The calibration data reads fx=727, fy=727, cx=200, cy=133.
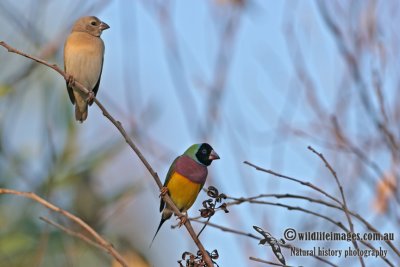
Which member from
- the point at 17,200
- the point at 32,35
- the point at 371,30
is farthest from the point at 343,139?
the point at 17,200

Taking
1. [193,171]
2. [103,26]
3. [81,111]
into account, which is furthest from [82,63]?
[193,171]

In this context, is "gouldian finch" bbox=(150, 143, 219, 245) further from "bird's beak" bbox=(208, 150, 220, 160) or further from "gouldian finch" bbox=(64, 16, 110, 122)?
"gouldian finch" bbox=(64, 16, 110, 122)

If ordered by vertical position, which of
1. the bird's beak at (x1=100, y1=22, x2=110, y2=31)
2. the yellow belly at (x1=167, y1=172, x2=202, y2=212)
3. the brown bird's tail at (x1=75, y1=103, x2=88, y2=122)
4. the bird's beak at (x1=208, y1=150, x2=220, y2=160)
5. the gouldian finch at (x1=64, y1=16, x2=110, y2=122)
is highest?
the bird's beak at (x1=100, y1=22, x2=110, y2=31)

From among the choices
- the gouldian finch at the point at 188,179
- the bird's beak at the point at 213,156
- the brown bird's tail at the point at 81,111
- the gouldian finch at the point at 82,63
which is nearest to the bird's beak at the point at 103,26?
the gouldian finch at the point at 82,63

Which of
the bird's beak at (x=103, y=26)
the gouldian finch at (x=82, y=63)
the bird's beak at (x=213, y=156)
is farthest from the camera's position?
the bird's beak at (x=103, y=26)

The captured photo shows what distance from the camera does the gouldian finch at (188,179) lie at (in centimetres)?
410

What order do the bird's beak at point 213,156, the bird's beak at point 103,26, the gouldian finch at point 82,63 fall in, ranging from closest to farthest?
the bird's beak at point 213,156
the gouldian finch at point 82,63
the bird's beak at point 103,26

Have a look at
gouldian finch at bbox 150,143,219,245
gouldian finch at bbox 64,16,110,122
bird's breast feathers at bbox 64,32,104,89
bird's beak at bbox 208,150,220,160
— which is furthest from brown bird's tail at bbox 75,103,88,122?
bird's beak at bbox 208,150,220,160

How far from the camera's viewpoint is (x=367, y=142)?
13.6 ft

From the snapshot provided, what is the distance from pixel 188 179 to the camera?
13.5ft

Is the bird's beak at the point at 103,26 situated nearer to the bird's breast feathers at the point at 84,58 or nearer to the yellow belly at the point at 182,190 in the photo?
the bird's breast feathers at the point at 84,58

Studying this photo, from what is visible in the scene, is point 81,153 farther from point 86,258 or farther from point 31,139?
point 86,258

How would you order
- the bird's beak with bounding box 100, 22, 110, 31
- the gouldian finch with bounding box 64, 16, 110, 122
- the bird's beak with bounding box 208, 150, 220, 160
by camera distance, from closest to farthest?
the bird's beak with bounding box 208, 150, 220, 160 < the gouldian finch with bounding box 64, 16, 110, 122 < the bird's beak with bounding box 100, 22, 110, 31

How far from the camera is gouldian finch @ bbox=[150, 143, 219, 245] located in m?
4.10
